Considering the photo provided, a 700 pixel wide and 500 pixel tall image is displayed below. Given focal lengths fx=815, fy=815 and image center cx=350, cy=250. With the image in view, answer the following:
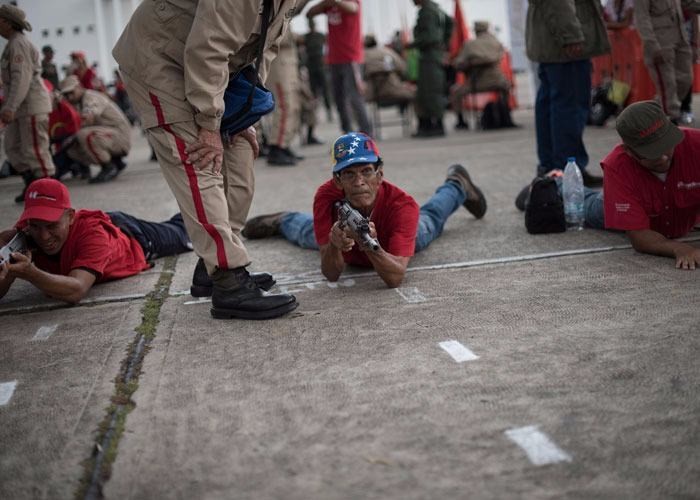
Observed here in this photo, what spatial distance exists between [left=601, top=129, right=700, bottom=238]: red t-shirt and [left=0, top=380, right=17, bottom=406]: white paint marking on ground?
2616 mm

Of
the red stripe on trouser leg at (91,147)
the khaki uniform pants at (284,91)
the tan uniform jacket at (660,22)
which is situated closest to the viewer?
the tan uniform jacket at (660,22)

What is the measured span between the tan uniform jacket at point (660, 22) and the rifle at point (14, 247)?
4895 millimetres

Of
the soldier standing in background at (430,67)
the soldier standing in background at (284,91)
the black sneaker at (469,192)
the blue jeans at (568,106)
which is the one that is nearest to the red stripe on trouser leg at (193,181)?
the black sneaker at (469,192)

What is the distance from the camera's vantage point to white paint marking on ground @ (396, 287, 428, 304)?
10.8ft

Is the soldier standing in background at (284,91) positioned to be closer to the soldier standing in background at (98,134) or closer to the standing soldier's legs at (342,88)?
the standing soldier's legs at (342,88)

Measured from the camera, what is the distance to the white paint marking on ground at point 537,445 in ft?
6.13

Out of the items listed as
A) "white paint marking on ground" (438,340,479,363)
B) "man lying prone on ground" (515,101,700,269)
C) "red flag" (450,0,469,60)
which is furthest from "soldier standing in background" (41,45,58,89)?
"white paint marking on ground" (438,340,479,363)

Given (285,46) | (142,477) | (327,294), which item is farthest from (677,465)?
(285,46)

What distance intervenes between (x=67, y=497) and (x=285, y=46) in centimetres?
700

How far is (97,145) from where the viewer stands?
8383 millimetres

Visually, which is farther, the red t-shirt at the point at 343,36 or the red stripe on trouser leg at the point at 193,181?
the red t-shirt at the point at 343,36

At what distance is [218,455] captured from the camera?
2.02m

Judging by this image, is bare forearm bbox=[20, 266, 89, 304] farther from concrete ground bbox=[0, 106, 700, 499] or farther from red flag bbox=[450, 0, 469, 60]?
red flag bbox=[450, 0, 469, 60]

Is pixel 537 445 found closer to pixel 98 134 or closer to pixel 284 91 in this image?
pixel 284 91
